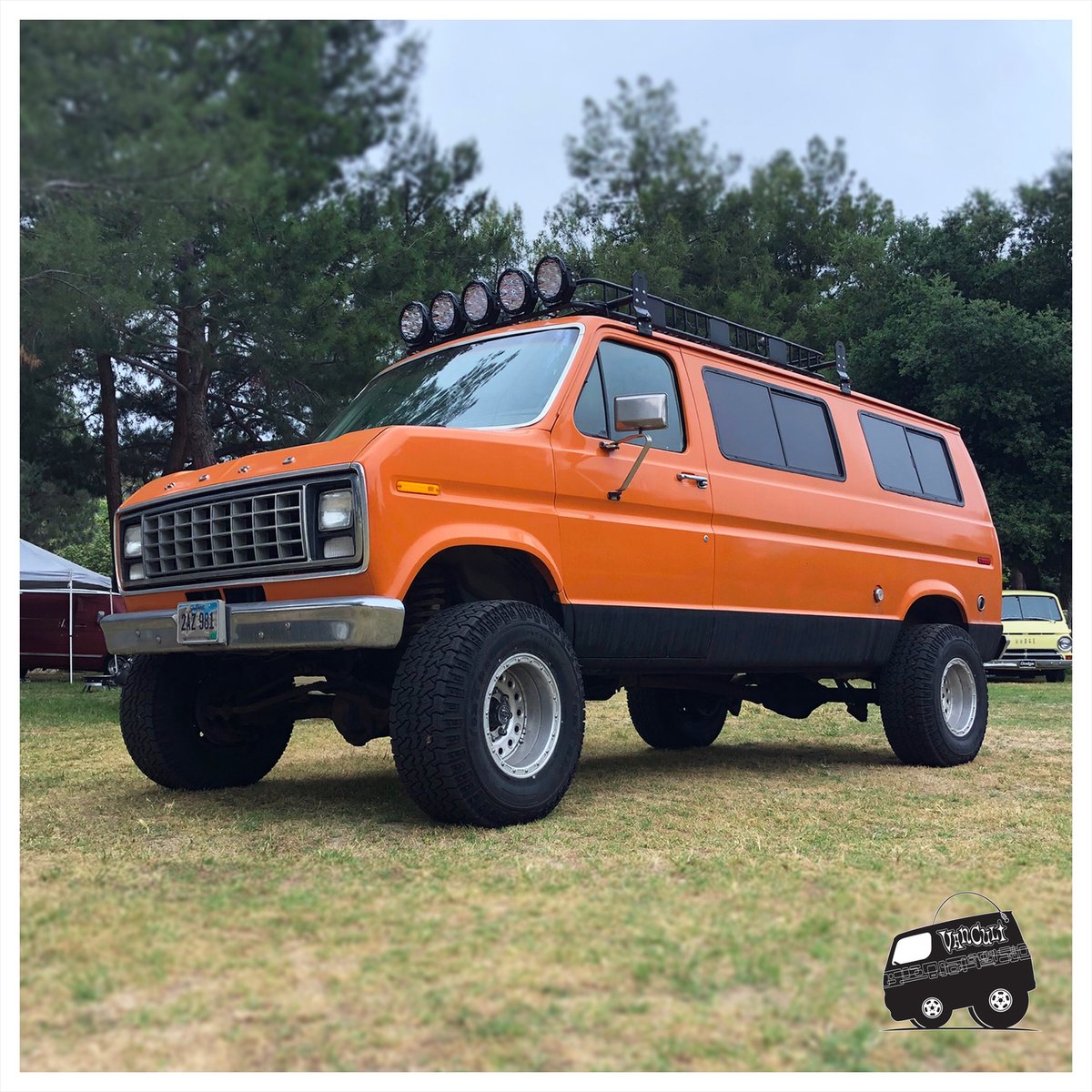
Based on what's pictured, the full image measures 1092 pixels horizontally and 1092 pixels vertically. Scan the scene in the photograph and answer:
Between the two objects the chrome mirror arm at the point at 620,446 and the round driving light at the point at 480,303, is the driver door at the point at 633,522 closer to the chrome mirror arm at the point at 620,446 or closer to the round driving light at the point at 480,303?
the chrome mirror arm at the point at 620,446

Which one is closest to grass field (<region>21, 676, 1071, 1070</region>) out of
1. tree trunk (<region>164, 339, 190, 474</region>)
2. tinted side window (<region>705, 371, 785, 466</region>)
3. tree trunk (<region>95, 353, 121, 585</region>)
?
tinted side window (<region>705, 371, 785, 466</region>)

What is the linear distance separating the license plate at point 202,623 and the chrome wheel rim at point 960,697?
504cm

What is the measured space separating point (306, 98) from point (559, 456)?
285 cm

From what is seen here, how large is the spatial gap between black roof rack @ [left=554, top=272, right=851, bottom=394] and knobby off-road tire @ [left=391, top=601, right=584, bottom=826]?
73.2 inches

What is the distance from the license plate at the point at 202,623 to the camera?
4953mm

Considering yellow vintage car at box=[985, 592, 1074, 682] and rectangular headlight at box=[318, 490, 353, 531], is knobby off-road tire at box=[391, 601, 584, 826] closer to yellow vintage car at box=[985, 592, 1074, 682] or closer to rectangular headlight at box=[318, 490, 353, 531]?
rectangular headlight at box=[318, 490, 353, 531]

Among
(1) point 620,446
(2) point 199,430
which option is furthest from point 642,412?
(2) point 199,430


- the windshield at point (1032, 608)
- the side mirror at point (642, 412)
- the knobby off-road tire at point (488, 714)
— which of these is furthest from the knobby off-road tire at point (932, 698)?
the windshield at point (1032, 608)

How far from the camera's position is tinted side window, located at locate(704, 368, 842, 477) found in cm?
657

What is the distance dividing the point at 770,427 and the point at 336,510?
10.4 feet

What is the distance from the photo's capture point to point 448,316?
6617 mm

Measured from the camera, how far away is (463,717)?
4680 mm

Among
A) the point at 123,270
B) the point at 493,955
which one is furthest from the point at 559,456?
the point at 493,955
